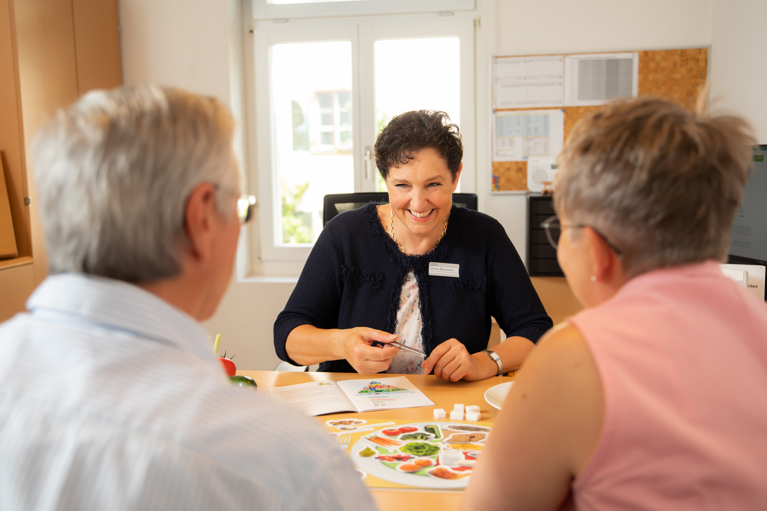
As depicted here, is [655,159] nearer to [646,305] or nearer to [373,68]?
[646,305]

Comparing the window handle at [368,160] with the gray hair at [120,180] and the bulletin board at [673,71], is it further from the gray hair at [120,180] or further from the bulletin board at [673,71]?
the gray hair at [120,180]

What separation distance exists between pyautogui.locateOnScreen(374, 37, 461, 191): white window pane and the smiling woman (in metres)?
1.79

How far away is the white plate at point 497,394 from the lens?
1325 mm

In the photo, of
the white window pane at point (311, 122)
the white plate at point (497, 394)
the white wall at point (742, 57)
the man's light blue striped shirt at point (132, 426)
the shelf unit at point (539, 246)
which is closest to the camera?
the man's light blue striped shirt at point (132, 426)

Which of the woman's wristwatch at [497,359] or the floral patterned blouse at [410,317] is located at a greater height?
the floral patterned blouse at [410,317]

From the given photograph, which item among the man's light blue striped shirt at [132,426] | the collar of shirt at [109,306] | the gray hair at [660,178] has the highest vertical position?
the gray hair at [660,178]

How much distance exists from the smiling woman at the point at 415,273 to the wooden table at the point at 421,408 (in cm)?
13

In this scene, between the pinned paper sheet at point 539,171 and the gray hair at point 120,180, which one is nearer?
the gray hair at point 120,180

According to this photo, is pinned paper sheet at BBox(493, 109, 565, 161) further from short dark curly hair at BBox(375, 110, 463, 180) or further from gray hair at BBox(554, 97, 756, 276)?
gray hair at BBox(554, 97, 756, 276)

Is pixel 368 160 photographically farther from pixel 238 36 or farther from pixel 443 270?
pixel 443 270

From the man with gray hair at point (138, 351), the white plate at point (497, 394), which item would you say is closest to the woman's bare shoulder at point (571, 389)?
the man with gray hair at point (138, 351)

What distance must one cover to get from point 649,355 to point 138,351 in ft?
1.81

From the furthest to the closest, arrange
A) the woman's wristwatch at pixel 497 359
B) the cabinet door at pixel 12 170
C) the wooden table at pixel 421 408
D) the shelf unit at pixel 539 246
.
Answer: the shelf unit at pixel 539 246 → the cabinet door at pixel 12 170 → the woman's wristwatch at pixel 497 359 → the wooden table at pixel 421 408

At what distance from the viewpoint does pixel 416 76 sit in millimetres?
3549
